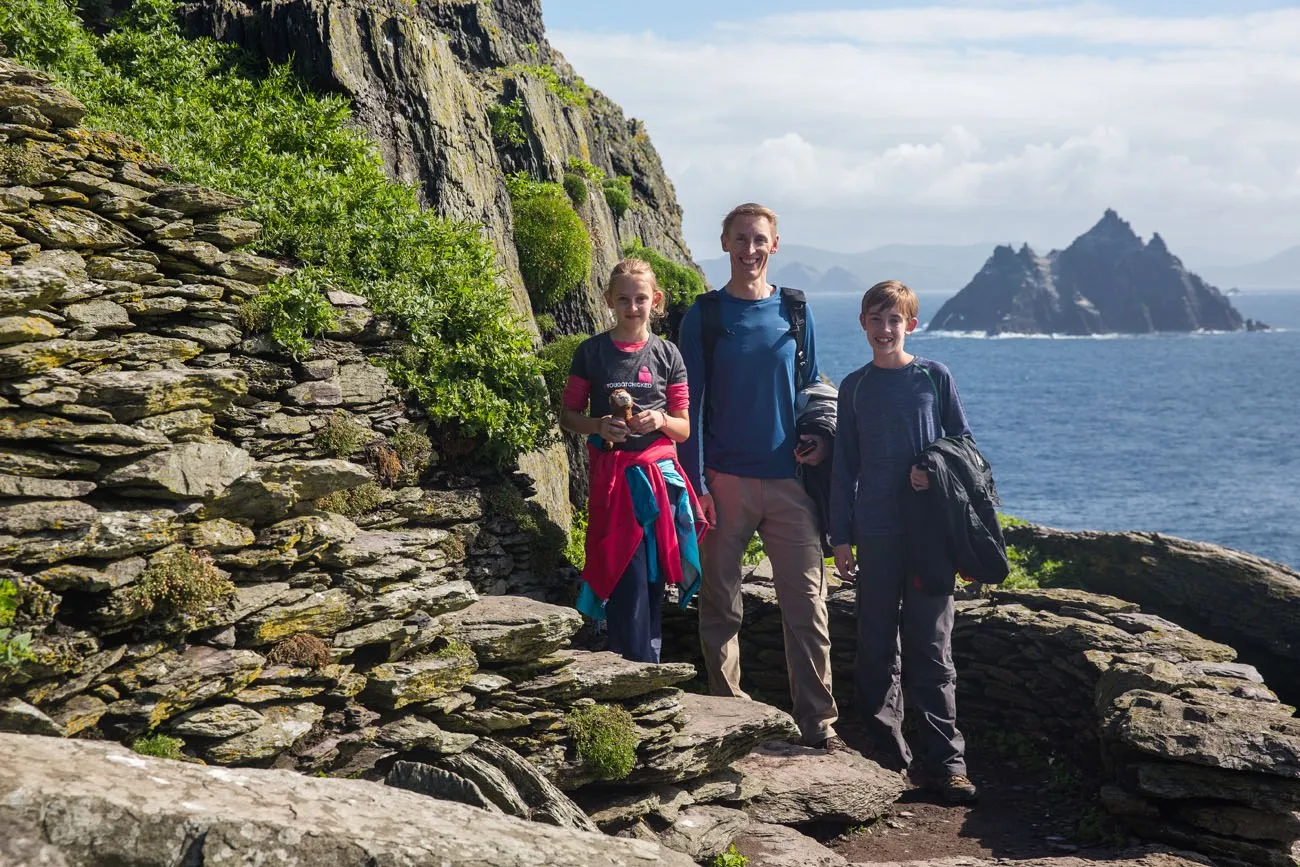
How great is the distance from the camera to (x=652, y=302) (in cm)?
1020

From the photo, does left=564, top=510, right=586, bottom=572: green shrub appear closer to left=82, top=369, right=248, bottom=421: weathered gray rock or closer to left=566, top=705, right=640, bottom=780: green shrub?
left=566, top=705, right=640, bottom=780: green shrub

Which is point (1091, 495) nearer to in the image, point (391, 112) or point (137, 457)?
point (391, 112)

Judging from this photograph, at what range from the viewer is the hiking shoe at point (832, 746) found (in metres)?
10.6

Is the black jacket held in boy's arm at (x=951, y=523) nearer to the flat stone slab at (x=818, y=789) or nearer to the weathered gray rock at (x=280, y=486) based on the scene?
the flat stone slab at (x=818, y=789)

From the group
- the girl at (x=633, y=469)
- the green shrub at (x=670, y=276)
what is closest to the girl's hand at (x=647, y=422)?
the girl at (x=633, y=469)

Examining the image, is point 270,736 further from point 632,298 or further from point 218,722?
point 632,298

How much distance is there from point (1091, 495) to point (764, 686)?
6620cm

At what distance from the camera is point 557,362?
13.1 meters

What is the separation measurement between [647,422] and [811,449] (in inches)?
68.4

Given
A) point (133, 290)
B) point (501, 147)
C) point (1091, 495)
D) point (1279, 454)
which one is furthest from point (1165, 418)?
point (133, 290)

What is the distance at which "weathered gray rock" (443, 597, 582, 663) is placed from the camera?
9.25m

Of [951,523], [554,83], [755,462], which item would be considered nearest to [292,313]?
[755,462]

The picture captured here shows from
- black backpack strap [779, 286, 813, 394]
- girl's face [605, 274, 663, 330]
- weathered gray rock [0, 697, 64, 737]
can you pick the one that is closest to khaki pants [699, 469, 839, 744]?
black backpack strap [779, 286, 813, 394]

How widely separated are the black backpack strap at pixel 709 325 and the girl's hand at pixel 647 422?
2.24 ft
